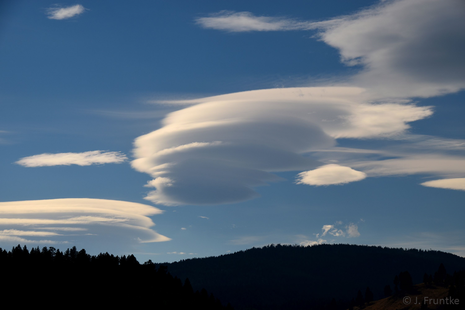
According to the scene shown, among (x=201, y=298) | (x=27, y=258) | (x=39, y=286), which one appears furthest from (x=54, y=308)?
(x=201, y=298)

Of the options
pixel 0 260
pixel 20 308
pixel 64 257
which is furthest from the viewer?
pixel 64 257

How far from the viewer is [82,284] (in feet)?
566

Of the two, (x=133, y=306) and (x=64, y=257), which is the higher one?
(x=64, y=257)

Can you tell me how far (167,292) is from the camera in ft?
608

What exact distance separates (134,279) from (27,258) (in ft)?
130

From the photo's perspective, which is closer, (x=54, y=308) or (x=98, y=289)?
(x=54, y=308)

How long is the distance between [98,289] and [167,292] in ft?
85.4

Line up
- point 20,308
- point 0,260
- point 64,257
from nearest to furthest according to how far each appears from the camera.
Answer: point 20,308 → point 0,260 → point 64,257

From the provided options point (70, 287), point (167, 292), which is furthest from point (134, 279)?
point (70, 287)

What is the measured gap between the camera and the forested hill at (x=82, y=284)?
16100 centimetres

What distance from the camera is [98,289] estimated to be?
174m

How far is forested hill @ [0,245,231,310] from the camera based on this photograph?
161000 mm

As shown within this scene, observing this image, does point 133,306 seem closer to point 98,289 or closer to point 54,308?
point 98,289

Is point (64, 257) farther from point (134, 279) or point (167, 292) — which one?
point (167, 292)
